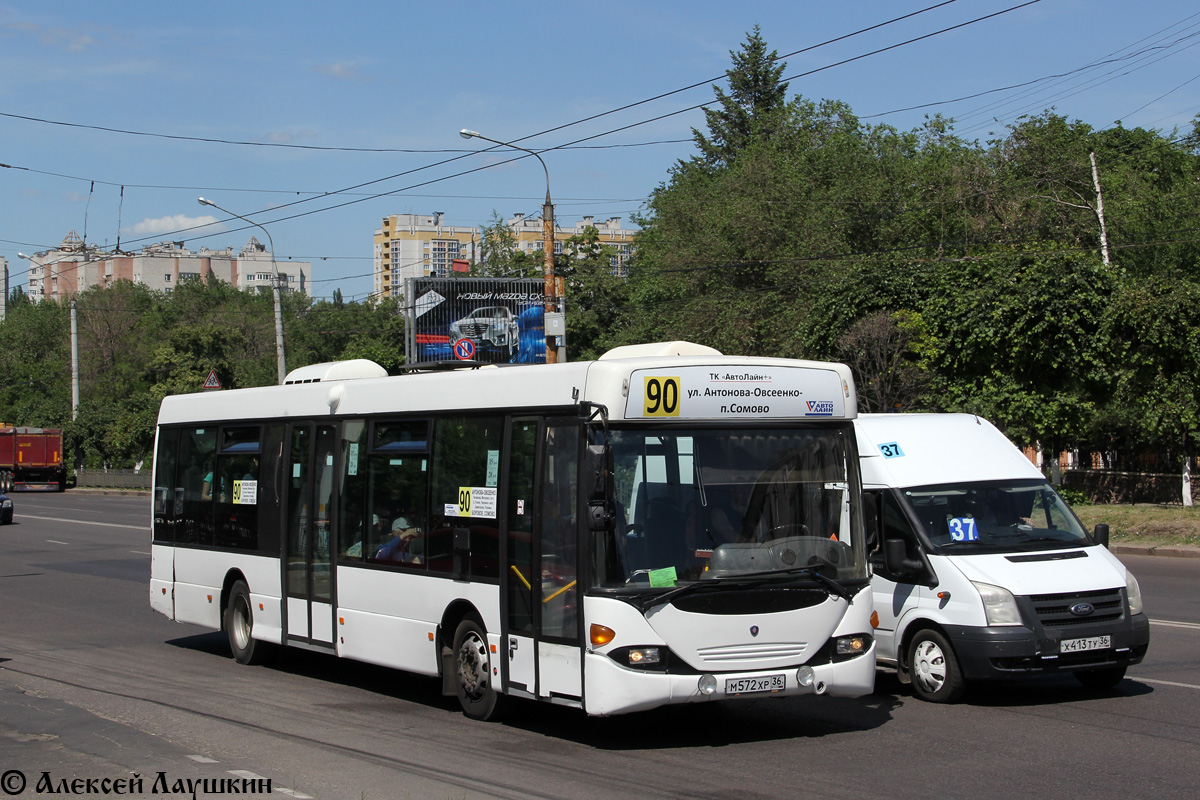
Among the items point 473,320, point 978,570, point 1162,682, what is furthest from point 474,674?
point 473,320

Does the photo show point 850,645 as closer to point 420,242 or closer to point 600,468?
point 600,468

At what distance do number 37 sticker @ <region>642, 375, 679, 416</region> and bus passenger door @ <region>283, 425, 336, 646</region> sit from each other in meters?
4.03

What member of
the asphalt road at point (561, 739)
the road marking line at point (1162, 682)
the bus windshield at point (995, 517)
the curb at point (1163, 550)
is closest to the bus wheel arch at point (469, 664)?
the asphalt road at point (561, 739)

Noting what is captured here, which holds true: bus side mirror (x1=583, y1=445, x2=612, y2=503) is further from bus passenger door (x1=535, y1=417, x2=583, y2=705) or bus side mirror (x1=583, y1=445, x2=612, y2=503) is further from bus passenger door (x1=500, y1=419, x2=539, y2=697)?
bus passenger door (x1=500, y1=419, x2=539, y2=697)

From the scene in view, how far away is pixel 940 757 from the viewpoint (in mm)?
7215

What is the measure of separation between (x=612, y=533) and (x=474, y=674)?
2.03 meters

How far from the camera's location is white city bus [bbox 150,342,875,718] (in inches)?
293

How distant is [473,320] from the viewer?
43.2 metres

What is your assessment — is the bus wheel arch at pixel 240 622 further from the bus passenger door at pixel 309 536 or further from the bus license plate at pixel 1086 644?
the bus license plate at pixel 1086 644

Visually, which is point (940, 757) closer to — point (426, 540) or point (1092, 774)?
point (1092, 774)

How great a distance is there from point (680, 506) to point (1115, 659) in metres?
3.54

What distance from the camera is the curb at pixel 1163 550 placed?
20.1 meters

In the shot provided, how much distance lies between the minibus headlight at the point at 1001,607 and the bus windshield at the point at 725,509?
3.46ft

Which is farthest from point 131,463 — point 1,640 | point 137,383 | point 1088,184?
point 1,640
